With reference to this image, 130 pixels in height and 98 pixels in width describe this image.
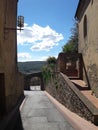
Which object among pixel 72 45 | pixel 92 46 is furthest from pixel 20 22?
pixel 72 45

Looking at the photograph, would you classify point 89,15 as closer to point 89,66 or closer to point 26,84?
point 89,66

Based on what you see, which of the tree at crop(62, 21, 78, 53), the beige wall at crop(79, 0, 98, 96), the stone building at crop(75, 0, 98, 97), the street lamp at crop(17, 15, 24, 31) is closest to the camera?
the street lamp at crop(17, 15, 24, 31)

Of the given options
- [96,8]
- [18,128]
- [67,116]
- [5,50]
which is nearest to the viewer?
[18,128]

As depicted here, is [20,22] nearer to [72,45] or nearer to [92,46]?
[92,46]

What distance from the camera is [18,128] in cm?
1163

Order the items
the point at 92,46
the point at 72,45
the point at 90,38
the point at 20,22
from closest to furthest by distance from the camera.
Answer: the point at 20,22
the point at 92,46
the point at 90,38
the point at 72,45

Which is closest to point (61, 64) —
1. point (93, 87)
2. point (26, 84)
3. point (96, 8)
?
point (93, 87)

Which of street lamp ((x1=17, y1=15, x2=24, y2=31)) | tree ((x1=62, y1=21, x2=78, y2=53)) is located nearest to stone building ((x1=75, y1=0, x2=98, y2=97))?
street lamp ((x1=17, y1=15, x2=24, y2=31))

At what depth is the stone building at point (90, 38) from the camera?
17031 millimetres

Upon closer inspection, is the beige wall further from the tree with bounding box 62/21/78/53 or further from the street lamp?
the tree with bounding box 62/21/78/53

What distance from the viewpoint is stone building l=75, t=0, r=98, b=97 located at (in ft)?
55.9

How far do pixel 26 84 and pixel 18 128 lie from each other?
48.1 meters

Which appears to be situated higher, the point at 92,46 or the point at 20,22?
the point at 20,22

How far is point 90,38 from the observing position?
1864cm
